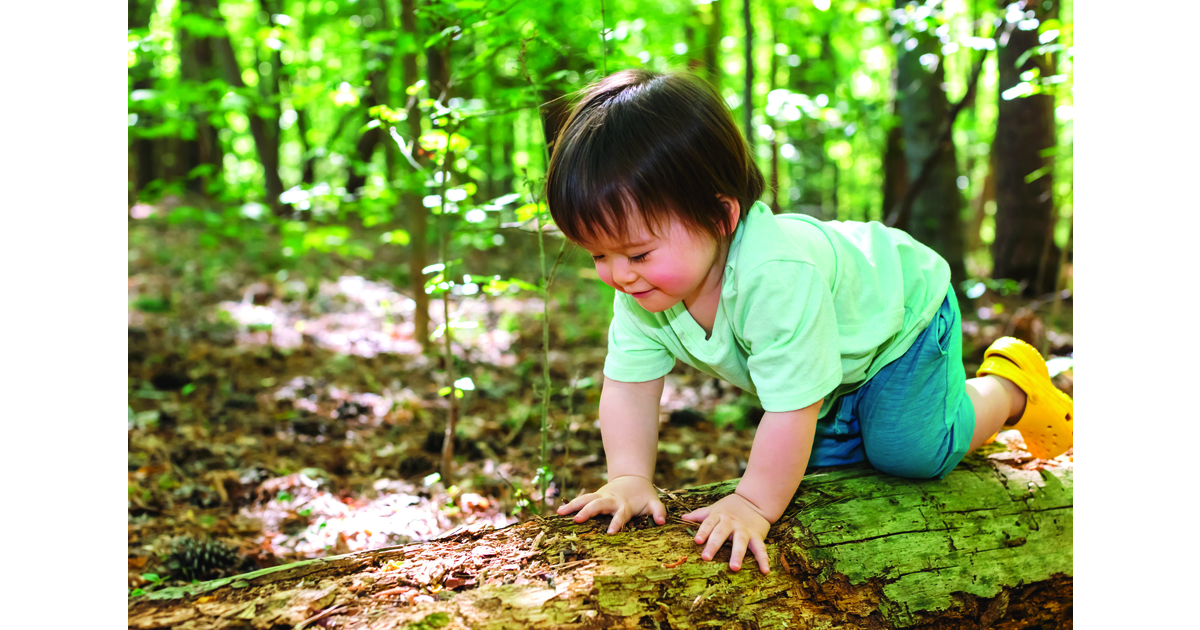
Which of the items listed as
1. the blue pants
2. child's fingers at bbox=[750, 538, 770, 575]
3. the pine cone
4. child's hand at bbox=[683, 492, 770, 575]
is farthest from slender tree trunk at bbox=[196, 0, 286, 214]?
child's fingers at bbox=[750, 538, 770, 575]

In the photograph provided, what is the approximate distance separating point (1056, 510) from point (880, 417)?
487 mm

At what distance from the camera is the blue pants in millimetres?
1834

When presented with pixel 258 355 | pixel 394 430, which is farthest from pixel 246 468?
pixel 258 355

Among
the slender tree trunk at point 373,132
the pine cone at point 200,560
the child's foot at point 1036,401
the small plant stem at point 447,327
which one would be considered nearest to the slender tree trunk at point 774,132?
the child's foot at point 1036,401

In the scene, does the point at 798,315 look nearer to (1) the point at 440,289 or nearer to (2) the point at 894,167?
(1) the point at 440,289

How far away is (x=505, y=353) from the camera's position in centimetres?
505

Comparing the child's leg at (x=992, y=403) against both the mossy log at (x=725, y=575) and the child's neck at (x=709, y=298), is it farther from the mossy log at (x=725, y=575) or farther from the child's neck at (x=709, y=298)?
the child's neck at (x=709, y=298)

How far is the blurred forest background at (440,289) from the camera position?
2.40 metres

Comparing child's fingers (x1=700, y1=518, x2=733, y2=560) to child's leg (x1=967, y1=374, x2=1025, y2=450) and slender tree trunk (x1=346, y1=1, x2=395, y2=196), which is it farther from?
slender tree trunk (x1=346, y1=1, x2=395, y2=196)

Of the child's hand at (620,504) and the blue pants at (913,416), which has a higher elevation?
the blue pants at (913,416)

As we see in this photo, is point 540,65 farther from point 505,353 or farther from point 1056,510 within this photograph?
point 505,353

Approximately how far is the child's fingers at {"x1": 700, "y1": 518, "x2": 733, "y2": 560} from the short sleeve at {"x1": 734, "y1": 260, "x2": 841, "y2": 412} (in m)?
0.29

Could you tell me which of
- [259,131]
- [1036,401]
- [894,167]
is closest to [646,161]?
[1036,401]

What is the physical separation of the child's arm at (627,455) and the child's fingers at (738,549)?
188 mm
